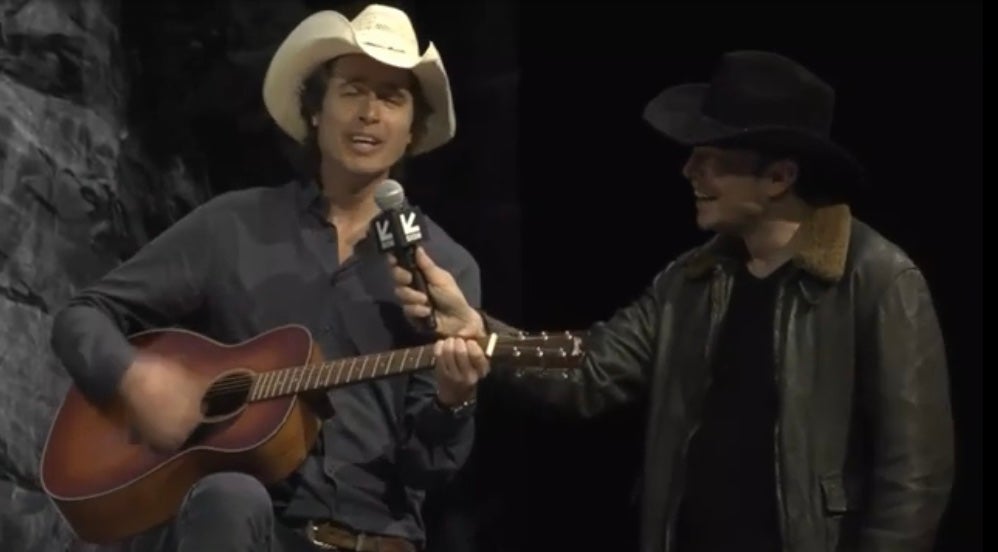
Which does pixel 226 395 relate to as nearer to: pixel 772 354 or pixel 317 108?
pixel 317 108

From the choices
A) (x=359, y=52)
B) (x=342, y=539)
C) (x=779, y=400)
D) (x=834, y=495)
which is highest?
(x=359, y=52)

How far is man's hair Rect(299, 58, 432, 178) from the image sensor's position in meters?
3.38

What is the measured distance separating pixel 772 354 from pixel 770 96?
17.3 inches

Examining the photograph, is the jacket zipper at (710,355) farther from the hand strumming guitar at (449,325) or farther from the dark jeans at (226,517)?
the dark jeans at (226,517)

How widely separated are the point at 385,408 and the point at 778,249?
725 millimetres

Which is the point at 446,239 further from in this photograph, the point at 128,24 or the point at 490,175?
the point at 128,24

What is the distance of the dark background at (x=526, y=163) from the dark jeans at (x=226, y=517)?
0.75 m

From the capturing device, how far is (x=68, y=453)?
3.24 metres

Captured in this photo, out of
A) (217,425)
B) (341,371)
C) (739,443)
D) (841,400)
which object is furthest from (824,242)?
(217,425)

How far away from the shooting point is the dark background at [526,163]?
12.1ft

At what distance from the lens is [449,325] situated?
124 inches

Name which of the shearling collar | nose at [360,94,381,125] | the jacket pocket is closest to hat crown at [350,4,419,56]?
nose at [360,94,381,125]

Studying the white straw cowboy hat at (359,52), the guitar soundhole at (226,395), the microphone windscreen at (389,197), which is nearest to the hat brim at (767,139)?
the white straw cowboy hat at (359,52)

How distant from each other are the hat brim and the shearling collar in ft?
0.23
